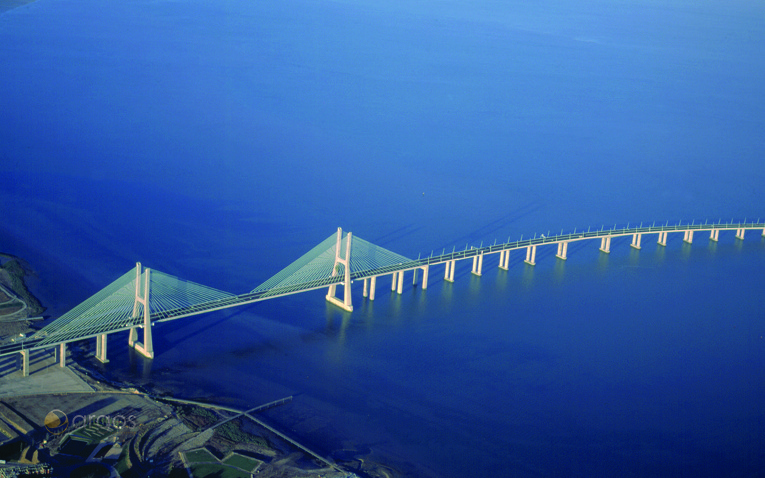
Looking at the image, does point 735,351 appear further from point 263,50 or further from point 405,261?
point 263,50

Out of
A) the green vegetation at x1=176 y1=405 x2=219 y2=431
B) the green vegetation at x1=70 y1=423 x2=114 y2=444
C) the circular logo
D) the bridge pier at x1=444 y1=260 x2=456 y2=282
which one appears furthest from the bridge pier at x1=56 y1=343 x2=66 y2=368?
the bridge pier at x1=444 y1=260 x2=456 y2=282

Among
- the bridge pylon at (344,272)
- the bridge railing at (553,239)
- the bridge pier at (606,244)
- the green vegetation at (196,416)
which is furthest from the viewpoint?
the bridge pier at (606,244)

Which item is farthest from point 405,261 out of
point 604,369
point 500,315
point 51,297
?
point 51,297

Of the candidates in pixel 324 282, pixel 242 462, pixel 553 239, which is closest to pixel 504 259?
pixel 553 239

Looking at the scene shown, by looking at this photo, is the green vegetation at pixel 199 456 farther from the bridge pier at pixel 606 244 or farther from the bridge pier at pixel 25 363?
the bridge pier at pixel 606 244

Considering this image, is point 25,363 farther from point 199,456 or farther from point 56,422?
point 199,456

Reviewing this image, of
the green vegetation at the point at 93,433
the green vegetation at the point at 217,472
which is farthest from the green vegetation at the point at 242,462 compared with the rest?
the green vegetation at the point at 93,433

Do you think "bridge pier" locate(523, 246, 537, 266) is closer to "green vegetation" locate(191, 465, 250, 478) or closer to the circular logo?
"green vegetation" locate(191, 465, 250, 478)

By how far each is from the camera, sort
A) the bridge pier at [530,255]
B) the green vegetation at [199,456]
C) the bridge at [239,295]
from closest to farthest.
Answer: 1. the green vegetation at [199,456]
2. the bridge at [239,295]
3. the bridge pier at [530,255]
